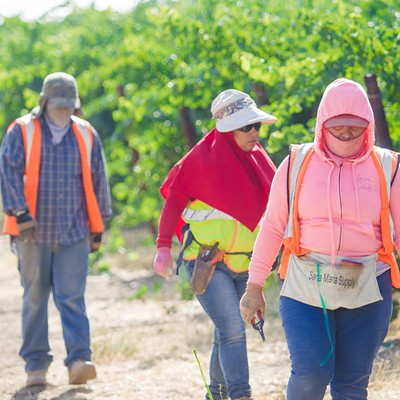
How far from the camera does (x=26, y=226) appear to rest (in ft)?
21.3

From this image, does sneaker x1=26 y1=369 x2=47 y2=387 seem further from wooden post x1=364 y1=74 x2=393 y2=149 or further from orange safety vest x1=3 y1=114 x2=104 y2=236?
wooden post x1=364 y1=74 x2=393 y2=149

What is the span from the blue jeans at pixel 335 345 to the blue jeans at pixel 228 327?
107cm

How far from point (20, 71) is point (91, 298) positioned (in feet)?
15.5

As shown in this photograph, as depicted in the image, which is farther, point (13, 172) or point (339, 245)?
point (13, 172)

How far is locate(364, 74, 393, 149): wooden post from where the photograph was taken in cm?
591

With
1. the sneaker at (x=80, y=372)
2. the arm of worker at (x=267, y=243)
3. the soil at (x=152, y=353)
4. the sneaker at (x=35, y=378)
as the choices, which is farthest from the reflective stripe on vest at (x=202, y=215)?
the sneaker at (x=35, y=378)

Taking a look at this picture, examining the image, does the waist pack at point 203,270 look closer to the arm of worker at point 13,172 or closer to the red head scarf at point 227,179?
the red head scarf at point 227,179

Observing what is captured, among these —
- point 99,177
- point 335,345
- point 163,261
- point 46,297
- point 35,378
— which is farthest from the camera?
point 99,177

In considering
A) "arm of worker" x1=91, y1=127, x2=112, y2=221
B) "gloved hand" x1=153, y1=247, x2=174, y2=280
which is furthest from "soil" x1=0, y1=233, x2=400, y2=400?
"arm of worker" x1=91, y1=127, x2=112, y2=221

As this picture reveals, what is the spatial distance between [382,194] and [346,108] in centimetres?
36

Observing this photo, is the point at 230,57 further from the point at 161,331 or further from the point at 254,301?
the point at 254,301

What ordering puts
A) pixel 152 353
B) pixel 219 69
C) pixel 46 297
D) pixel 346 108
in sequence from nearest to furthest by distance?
pixel 346 108, pixel 46 297, pixel 152 353, pixel 219 69

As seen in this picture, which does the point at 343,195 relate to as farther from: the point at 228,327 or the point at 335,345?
the point at 228,327

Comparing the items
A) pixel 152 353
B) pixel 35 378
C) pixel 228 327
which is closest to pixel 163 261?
pixel 228 327
